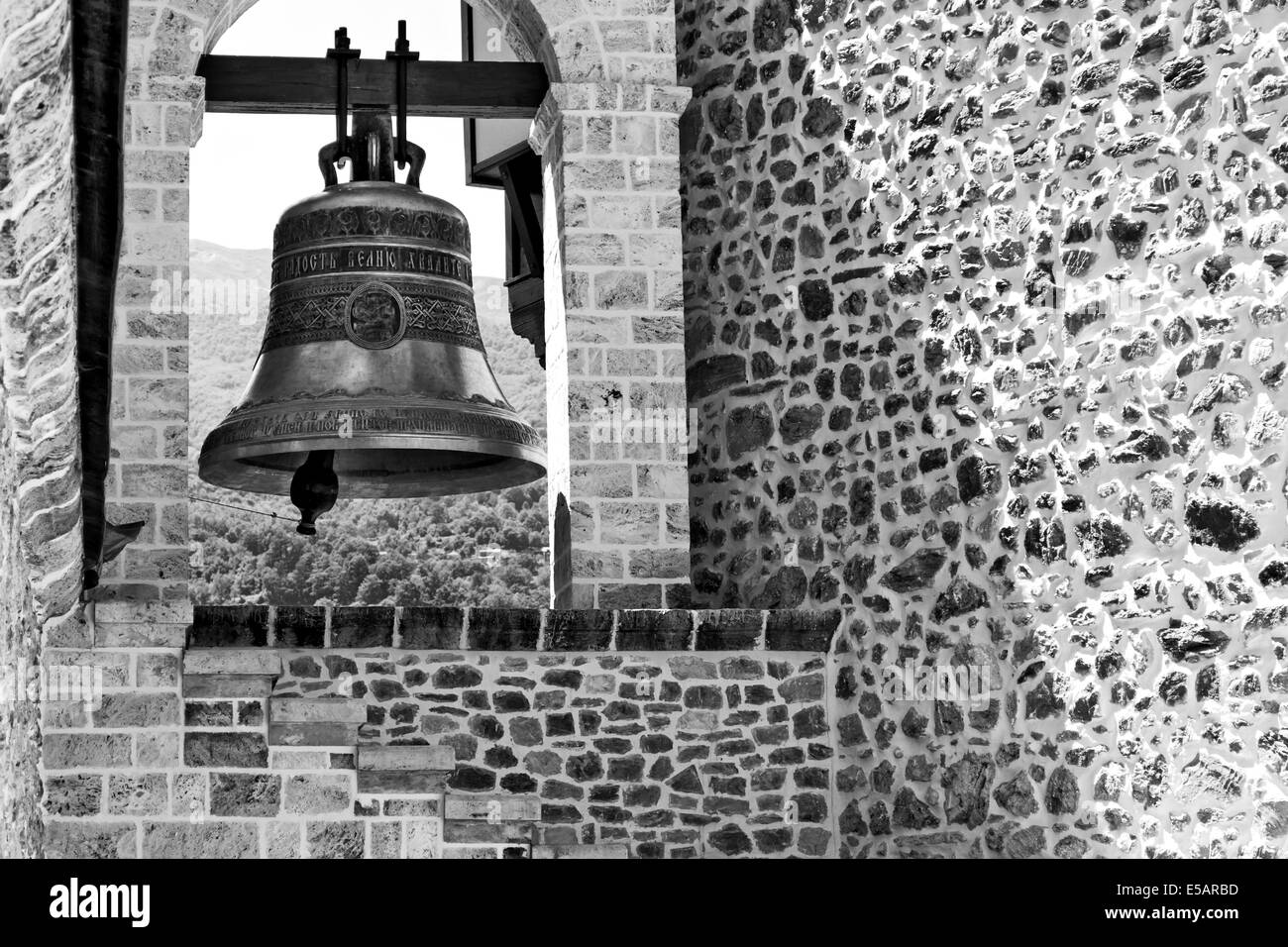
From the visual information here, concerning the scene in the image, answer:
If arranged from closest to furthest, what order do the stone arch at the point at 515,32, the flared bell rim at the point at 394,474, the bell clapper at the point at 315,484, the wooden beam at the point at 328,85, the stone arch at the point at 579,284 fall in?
1. the flared bell rim at the point at 394,474
2. the bell clapper at the point at 315,484
3. the stone arch at the point at 579,284
4. the stone arch at the point at 515,32
5. the wooden beam at the point at 328,85

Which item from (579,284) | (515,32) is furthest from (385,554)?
(579,284)

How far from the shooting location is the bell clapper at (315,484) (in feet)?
26.6

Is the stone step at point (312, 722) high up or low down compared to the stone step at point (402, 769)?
up

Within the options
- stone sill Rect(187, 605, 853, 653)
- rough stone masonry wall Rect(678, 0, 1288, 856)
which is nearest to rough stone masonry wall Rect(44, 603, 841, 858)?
stone sill Rect(187, 605, 853, 653)

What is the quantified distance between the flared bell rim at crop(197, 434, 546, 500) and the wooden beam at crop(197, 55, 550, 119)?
164 centimetres

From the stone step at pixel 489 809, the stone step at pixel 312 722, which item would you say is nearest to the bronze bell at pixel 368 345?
the stone step at pixel 312 722

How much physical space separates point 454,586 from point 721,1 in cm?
2170

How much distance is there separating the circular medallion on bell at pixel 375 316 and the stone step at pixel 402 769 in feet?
5.15

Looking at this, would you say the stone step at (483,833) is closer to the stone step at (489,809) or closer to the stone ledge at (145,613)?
the stone step at (489,809)

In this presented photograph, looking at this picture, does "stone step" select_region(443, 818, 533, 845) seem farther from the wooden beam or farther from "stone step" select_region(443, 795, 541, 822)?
the wooden beam

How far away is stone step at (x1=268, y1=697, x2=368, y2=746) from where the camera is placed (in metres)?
7.10

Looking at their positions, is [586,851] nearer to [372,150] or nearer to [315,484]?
[315,484]

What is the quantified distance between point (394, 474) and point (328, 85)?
183 centimetres

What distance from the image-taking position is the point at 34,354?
4410mm
